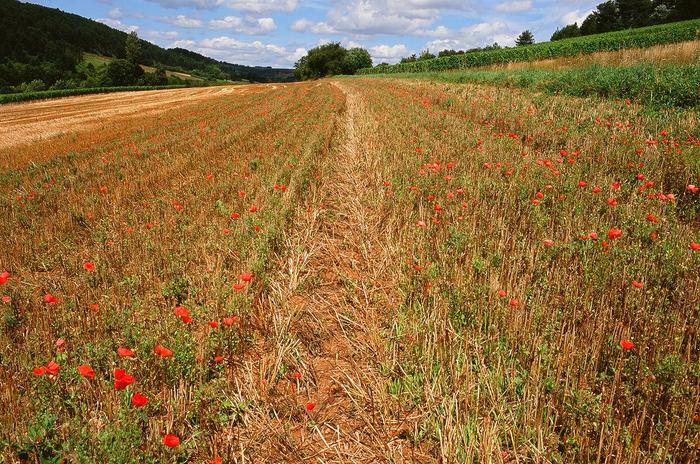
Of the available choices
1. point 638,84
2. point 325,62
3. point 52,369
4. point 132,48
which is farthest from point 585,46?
point 132,48

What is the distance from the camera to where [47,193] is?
673cm

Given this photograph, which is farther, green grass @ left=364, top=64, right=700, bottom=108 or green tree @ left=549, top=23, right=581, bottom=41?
green tree @ left=549, top=23, right=581, bottom=41

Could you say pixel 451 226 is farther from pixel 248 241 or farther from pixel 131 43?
pixel 131 43

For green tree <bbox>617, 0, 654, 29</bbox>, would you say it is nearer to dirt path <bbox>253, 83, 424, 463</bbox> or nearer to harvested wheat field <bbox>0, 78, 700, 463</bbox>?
harvested wheat field <bbox>0, 78, 700, 463</bbox>

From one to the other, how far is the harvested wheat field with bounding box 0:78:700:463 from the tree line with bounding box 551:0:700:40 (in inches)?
2939

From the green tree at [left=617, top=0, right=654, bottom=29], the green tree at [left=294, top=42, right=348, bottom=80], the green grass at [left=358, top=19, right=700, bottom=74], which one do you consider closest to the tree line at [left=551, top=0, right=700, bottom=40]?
the green tree at [left=617, top=0, right=654, bottom=29]

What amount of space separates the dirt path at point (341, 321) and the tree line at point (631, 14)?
7575 centimetres

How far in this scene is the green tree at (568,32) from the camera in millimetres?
87812

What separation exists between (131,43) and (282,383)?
10136 cm

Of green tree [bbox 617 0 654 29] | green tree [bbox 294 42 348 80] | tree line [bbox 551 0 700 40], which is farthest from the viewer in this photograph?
green tree [bbox 294 42 348 80]

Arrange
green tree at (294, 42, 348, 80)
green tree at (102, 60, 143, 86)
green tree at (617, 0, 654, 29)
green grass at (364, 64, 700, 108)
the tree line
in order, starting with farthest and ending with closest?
green tree at (294, 42, 348, 80) < green tree at (617, 0, 654, 29) < green tree at (102, 60, 143, 86) < the tree line < green grass at (364, 64, 700, 108)

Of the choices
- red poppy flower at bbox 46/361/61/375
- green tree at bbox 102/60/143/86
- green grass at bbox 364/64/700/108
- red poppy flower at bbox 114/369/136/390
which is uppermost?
green tree at bbox 102/60/143/86

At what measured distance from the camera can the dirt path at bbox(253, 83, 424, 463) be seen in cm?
219

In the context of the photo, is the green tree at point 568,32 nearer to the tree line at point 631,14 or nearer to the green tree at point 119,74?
the tree line at point 631,14
